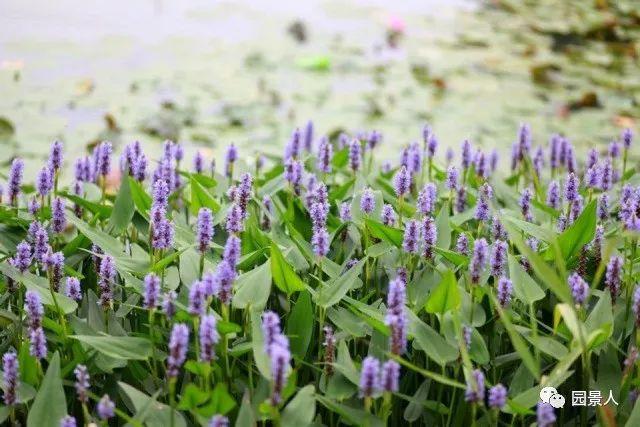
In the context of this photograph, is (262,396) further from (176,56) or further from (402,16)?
(402,16)

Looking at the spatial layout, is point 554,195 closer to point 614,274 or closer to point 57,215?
point 614,274

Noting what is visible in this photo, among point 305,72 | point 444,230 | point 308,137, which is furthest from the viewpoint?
point 305,72

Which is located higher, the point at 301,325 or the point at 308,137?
the point at 308,137

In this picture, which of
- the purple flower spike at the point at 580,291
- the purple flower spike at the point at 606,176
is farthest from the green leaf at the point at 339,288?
the purple flower spike at the point at 606,176

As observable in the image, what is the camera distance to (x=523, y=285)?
2.01m

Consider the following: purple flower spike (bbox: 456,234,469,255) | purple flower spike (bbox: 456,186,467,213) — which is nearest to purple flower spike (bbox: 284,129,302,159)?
purple flower spike (bbox: 456,186,467,213)

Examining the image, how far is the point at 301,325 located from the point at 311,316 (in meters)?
0.04

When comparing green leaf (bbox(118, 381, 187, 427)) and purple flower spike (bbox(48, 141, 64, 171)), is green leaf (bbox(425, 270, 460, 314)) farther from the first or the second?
purple flower spike (bbox(48, 141, 64, 171))

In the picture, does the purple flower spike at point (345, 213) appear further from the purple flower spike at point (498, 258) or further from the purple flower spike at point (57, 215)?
the purple flower spike at point (57, 215)

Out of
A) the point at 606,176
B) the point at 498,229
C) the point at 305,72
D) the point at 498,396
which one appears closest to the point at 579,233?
the point at 498,229

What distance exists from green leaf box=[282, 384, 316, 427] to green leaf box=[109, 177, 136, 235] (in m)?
0.85

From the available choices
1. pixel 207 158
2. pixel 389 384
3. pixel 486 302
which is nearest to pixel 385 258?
pixel 486 302

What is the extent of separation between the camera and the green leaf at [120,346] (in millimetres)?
1762

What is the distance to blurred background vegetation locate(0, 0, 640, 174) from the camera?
5.51 m
